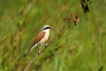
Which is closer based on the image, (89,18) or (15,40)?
(15,40)

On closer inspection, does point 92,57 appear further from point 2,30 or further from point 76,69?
point 2,30

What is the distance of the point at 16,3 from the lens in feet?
25.4

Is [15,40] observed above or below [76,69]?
above

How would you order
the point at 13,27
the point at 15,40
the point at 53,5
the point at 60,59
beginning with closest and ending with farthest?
the point at 60,59
the point at 15,40
the point at 13,27
the point at 53,5

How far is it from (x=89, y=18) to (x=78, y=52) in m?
1.15

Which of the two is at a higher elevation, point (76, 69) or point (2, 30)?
point (2, 30)

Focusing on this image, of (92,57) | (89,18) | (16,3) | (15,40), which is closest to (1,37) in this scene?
(15,40)

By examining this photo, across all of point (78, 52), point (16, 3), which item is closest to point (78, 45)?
point (78, 52)

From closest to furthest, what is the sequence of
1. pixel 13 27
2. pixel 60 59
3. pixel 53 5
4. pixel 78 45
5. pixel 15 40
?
pixel 60 59 < pixel 15 40 < pixel 78 45 < pixel 13 27 < pixel 53 5

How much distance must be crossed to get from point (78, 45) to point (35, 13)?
1.67 m

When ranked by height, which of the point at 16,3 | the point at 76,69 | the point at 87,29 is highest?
the point at 16,3

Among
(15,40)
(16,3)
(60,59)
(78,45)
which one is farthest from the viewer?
(16,3)

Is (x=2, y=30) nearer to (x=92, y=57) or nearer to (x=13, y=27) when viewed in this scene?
(x=13, y=27)

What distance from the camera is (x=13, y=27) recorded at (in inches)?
250
